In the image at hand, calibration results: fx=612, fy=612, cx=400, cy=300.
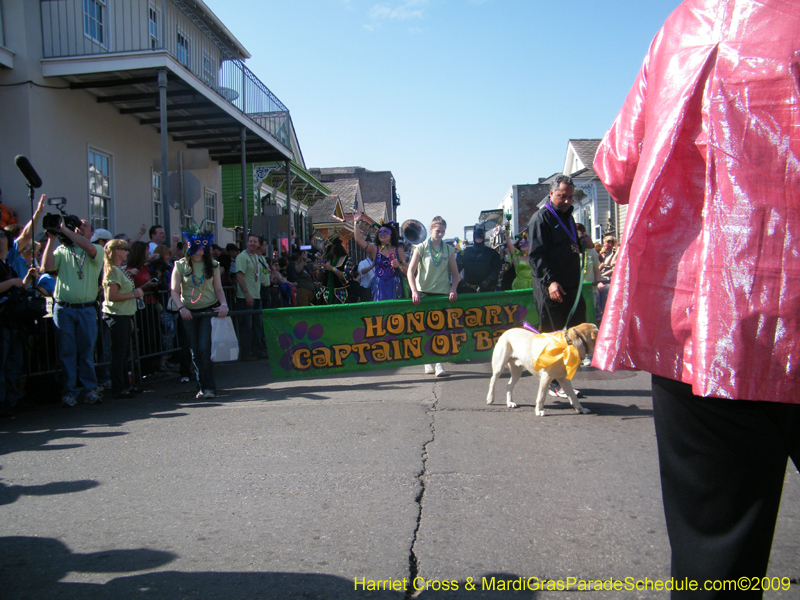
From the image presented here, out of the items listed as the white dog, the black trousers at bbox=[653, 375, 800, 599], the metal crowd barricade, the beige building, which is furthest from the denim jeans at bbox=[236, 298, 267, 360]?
the black trousers at bbox=[653, 375, 800, 599]

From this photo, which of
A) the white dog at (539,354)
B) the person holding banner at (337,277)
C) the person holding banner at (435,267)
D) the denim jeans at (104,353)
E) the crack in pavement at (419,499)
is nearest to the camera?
the crack in pavement at (419,499)

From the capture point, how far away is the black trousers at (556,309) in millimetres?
5812

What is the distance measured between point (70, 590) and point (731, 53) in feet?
10.1

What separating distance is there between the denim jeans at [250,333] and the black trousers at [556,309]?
5026 millimetres

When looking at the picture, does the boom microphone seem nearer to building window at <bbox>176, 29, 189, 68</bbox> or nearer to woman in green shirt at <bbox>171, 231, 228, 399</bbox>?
woman in green shirt at <bbox>171, 231, 228, 399</bbox>

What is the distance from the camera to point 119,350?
693cm

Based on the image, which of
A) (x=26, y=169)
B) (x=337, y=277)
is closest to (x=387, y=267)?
(x=337, y=277)

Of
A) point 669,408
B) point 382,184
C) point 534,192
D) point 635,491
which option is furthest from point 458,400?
point 382,184

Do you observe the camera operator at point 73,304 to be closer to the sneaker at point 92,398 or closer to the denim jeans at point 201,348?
the sneaker at point 92,398

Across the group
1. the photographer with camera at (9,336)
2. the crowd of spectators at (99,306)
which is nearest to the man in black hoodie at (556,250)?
the crowd of spectators at (99,306)

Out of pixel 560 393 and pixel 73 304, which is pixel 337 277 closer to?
pixel 73 304

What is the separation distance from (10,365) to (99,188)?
7.25m

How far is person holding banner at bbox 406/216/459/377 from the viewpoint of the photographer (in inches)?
286

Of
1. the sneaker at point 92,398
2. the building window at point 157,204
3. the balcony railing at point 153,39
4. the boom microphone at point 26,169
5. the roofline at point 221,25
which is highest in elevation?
the roofline at point 221,25
